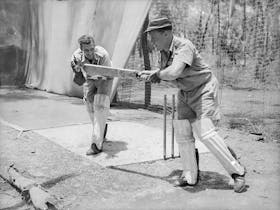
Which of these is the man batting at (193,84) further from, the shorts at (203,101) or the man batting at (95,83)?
the man batting at (95,83)

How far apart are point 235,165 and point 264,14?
5.77m

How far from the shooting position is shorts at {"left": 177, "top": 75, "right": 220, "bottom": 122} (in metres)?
4.24

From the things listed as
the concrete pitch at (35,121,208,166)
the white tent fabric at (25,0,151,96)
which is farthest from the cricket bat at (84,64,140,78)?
the white tent fabric at (25,0,151,96)

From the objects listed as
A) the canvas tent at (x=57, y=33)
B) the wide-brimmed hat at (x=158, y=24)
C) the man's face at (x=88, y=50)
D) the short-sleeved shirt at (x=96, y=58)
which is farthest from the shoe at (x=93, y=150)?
the canvas tent at (x=57, y=33)

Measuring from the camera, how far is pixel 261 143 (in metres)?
6.26

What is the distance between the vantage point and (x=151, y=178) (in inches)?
189

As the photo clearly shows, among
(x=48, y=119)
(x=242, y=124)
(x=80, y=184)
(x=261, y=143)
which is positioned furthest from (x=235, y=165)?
(x=48, y=119)

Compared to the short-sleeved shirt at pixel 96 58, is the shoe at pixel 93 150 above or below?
below

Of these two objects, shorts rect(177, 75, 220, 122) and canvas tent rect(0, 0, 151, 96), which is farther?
canvas tent rect(0, 0, 151, 96)

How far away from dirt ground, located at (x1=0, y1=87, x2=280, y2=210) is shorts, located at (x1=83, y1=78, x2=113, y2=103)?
84 cm

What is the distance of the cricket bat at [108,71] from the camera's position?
449cm

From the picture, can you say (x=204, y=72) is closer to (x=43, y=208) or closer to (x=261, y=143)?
(x=43, y=208)

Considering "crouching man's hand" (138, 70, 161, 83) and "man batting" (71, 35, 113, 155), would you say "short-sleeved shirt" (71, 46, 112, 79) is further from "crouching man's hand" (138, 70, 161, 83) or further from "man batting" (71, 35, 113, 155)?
"crouching man's hand" (138, 70, 161, 83)

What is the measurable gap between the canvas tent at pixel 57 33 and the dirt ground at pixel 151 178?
120 inches
